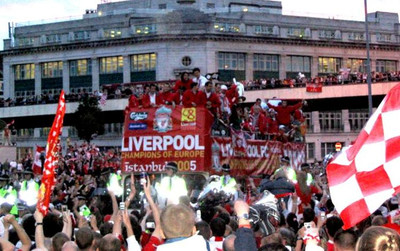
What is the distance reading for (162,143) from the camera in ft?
81.1

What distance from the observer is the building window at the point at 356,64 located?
11246cm

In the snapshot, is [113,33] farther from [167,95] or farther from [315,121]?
[167,95]

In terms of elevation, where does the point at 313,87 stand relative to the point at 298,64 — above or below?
below

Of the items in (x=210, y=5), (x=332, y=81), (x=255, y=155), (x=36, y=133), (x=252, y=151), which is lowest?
(x=255, y=155)

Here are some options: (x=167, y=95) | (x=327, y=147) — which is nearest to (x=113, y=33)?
(x=327, y=147)

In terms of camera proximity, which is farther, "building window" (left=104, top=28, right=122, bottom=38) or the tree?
"building window" (left=104, top=28, right=122, bottom=38)

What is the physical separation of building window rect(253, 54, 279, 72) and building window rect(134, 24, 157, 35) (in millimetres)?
11655

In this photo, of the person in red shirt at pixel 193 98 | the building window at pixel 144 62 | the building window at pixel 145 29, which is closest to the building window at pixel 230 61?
the building window at pixel 144 62

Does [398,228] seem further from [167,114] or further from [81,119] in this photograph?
[81,119]

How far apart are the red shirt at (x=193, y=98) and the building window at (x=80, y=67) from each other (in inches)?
3392

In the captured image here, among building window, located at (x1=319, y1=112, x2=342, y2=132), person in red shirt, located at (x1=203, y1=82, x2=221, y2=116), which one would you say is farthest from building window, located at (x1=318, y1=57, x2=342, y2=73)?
person in red shirt, located at (x1=203, y1=82, x2=221, y2=116)

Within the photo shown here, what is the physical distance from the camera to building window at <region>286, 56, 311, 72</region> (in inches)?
4306

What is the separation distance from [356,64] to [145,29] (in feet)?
82.8

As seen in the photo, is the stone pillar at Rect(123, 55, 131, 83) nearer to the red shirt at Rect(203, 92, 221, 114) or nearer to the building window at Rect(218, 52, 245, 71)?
the building window at Rect(218, 52, 245, 71)
